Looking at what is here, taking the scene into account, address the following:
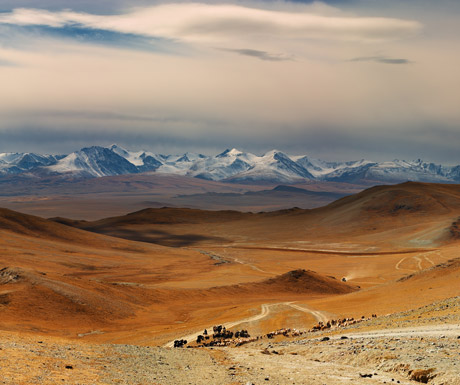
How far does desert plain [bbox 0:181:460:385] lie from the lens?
19.6m

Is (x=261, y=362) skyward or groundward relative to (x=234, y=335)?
skyward

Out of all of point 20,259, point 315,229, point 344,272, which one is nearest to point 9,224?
point 20,259

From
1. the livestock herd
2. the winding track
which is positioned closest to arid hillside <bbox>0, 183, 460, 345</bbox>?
the winding track

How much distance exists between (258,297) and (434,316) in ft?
120

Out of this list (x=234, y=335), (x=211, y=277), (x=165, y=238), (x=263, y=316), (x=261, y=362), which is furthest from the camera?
(x=165, y=238)

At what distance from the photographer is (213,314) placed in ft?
167

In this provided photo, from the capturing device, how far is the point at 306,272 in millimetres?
74500

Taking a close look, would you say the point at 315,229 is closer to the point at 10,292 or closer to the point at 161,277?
the point at 161,277

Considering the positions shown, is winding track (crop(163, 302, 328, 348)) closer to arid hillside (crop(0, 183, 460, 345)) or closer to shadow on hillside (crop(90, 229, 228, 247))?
arid hillside (crop(0, 183, 460, 345))

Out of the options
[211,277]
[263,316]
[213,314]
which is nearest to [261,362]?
[263,316]

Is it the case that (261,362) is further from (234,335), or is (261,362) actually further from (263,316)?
(263,316)

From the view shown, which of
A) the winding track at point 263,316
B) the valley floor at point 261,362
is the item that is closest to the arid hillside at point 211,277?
the winding track at point 263,316

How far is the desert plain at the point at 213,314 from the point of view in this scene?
19.6 m

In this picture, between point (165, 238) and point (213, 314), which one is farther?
point (165, 238)
